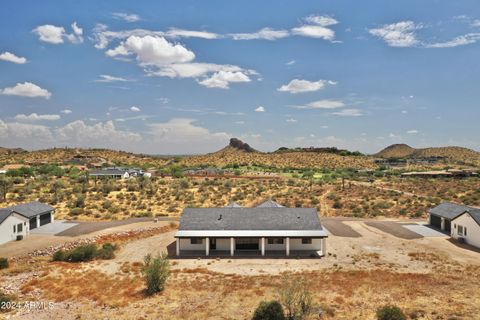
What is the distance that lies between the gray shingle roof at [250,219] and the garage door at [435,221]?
19.5 metres

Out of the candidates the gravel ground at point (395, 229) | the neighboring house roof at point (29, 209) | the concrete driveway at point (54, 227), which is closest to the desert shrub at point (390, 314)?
the gravel ground at point (395, 229)

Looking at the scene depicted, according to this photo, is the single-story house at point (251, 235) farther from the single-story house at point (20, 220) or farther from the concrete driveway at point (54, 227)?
the single-story house at point (20, 220)

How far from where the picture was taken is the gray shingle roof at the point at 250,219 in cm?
3812

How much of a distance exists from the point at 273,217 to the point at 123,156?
146154 mm

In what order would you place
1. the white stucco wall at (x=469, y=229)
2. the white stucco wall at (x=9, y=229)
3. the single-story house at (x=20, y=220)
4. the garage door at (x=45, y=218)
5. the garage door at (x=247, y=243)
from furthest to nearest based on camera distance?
the garage door at (x=45, y=218)
the single-story house at (x=20, y=220)
the white stucco wall at (x=9, y=229)
the white stucco wall at (x=469, y=229)
the garage door at (x=247, y=243)

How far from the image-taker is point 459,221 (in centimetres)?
4238

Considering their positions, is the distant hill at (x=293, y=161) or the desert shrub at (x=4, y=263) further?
the distant hill at (x=293, y=161)

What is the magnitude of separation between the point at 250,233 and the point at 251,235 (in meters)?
0.41

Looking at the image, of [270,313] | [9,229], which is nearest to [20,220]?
[9,229]

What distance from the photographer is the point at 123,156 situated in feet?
568

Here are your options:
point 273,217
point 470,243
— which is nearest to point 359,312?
point 273,217

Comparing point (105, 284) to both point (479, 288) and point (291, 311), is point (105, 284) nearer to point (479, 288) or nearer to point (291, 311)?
point (291, 311)

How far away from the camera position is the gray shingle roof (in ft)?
125

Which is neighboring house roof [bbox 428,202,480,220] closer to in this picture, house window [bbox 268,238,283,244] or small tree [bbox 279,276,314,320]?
house window [bbox 268,238,283,244]
